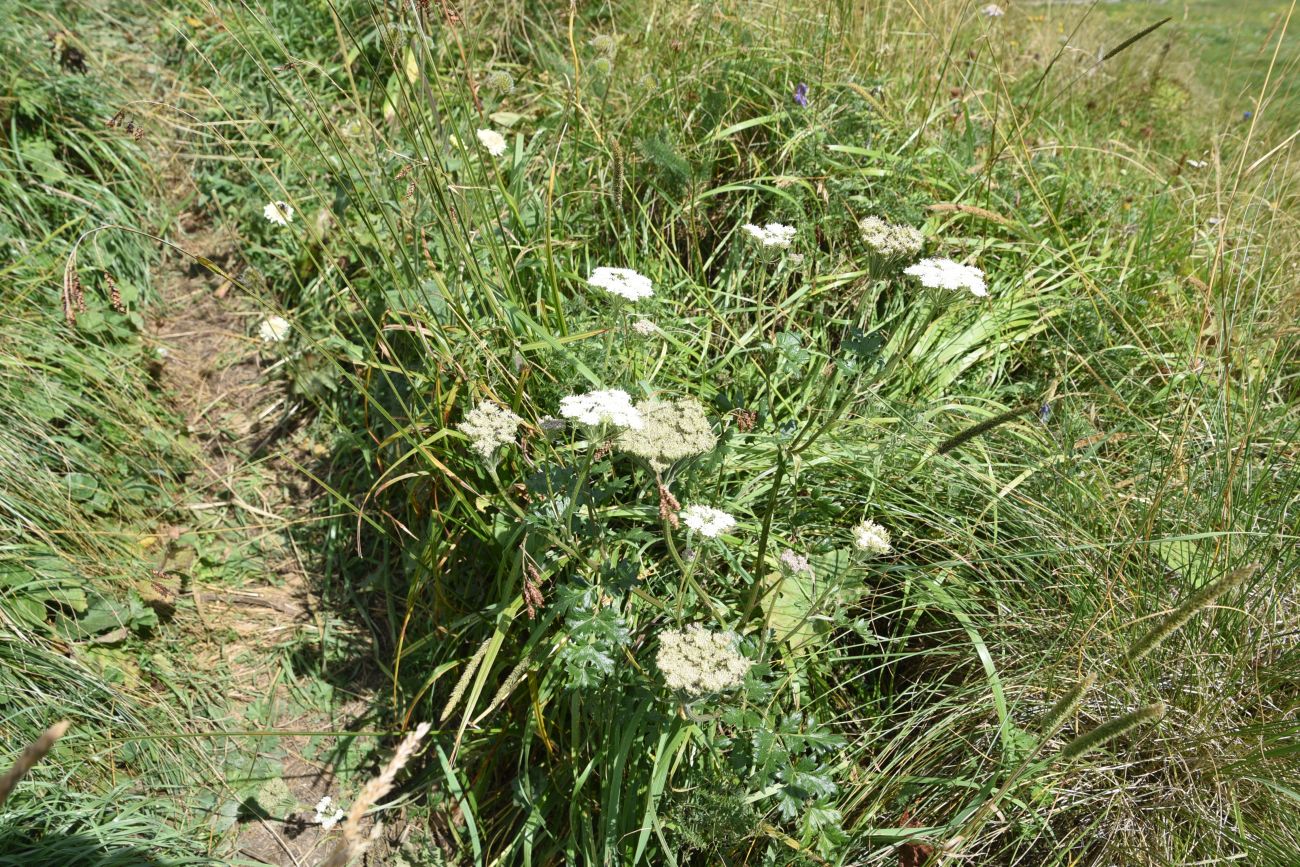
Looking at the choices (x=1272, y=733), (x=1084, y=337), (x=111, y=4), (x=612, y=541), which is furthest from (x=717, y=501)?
(x=111, y=4)

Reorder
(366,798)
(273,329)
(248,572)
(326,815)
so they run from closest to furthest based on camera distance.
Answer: (366,798) → (326,815) → (248,572) → (273,329)

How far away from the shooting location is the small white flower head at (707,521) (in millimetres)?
1918

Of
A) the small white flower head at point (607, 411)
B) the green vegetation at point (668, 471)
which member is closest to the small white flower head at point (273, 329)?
the green vegetation at point (668, 471)

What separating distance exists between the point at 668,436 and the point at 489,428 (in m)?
0.44

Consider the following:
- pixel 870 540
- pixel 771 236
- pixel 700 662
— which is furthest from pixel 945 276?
pixel 700 662

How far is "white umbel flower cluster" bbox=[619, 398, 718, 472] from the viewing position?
178cm

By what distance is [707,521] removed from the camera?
6.44 feet

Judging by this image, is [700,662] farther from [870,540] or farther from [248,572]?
[248,572]

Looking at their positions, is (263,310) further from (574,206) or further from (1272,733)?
(1272,733)

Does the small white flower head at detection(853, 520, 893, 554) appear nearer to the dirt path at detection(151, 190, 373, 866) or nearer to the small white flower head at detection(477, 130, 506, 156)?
the dirt path at detection(151, 190, 373, 866)

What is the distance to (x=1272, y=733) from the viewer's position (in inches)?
75.0

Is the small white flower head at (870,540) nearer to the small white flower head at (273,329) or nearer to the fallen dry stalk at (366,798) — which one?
the fallen dry stalk at (366,798)

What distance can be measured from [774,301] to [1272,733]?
196cm

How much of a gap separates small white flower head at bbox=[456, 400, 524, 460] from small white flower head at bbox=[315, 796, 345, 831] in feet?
4.38
